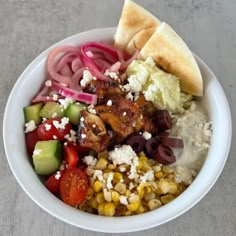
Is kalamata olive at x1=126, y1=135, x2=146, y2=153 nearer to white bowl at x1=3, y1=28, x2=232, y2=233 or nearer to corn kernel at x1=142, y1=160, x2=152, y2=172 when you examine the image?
corn kernel at x1=142, y1=160, x2=152, y2=172

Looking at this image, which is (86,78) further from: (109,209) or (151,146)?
(109,209)

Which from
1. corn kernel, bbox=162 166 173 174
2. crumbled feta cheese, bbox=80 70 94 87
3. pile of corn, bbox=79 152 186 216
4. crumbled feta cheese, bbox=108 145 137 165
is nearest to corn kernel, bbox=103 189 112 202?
pile of corn, bbox=79 152 186 216

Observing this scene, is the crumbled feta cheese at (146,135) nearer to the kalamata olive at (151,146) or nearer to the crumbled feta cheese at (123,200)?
the kalamata olive at (151,146)

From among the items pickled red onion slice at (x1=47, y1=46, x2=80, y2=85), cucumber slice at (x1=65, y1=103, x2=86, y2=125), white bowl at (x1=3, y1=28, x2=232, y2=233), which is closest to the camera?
white bowl at (x1=3, y1=28, x2=232, y2=233)

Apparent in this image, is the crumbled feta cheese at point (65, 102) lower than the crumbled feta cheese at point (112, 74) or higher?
lower

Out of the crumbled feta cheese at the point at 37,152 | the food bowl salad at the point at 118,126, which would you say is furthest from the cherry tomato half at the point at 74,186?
the crumbled feta cheese at the point at 37,152
